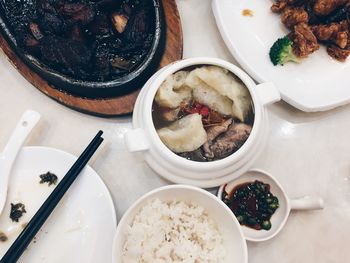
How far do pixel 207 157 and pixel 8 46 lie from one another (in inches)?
43.6

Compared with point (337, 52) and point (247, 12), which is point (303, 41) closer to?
point (337, 52)

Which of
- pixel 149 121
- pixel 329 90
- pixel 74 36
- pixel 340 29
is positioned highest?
pixel 74 36

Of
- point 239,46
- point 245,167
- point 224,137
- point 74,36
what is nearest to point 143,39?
point 74,36

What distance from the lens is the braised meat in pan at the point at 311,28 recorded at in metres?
2.29

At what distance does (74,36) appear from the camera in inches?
87.6

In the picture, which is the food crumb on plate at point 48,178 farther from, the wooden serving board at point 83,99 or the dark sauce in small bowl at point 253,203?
the dark sauce in small bowl at point 253,203

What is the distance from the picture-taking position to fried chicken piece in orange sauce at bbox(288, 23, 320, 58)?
2.28 metres

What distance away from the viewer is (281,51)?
2.30m

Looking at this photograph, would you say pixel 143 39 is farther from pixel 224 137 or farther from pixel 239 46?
pixel 224 137

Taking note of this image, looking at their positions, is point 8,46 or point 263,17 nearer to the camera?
point 8,46

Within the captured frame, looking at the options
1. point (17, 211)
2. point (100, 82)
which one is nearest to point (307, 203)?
point (100, 82)

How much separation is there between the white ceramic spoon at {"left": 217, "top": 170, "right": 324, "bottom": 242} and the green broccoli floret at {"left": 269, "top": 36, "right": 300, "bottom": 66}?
56 centimetres

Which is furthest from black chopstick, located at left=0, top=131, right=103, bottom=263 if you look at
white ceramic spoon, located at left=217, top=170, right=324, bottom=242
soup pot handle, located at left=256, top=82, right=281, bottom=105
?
soup pot handle, located at left=256, top=82, right=281, bottom=105

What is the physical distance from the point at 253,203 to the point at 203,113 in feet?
1.63
